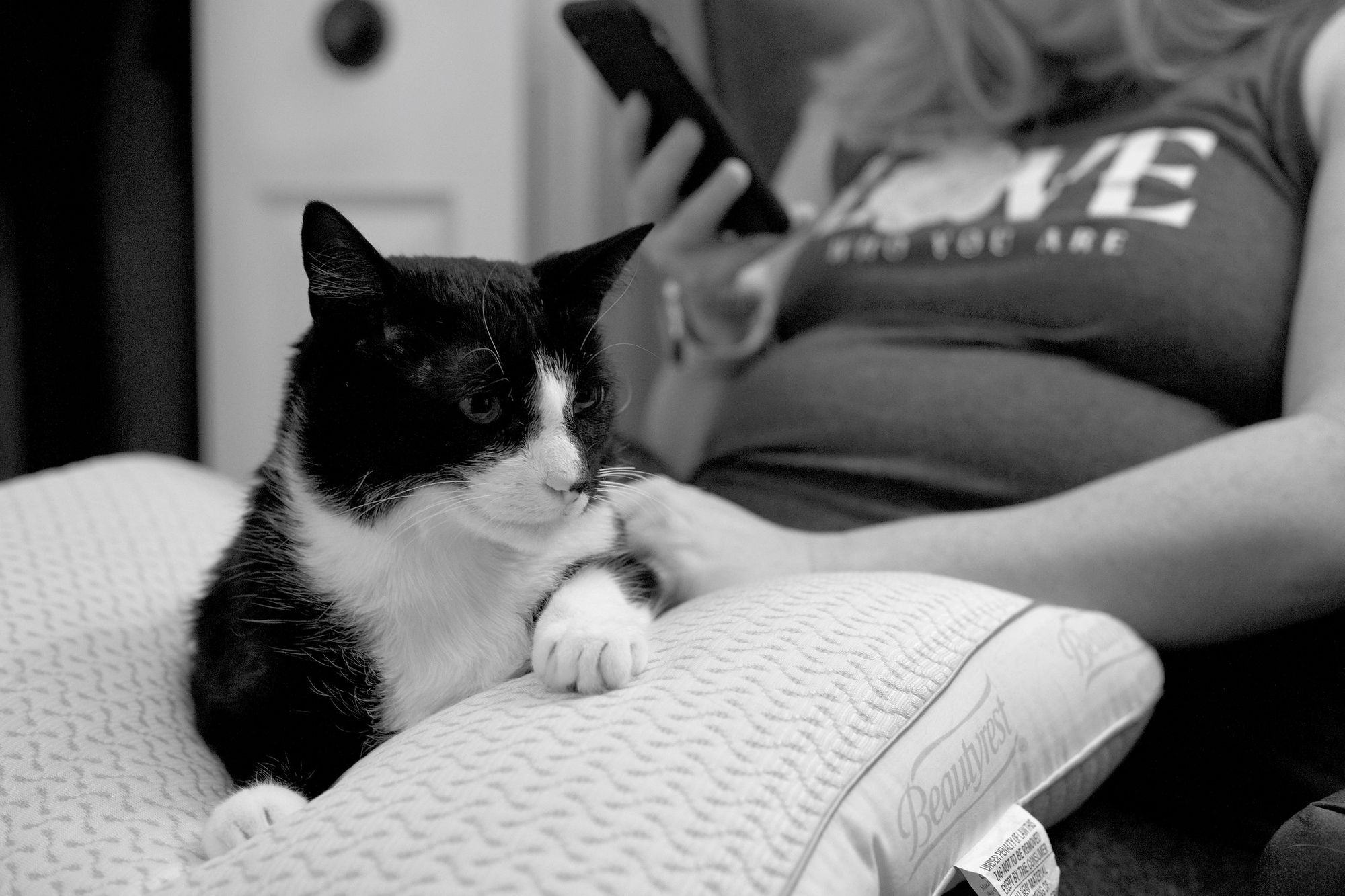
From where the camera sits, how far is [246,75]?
5.61 feet

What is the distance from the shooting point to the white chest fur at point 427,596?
609 millimetres

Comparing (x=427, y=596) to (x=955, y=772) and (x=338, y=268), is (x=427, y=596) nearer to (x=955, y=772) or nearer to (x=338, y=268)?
(x=338, y=268)

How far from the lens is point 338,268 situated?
572 mm

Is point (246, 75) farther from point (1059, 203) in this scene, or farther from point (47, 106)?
point (1059, 203)

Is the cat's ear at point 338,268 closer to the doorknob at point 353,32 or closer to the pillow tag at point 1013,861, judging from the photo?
the pillow tag at point 1013,861

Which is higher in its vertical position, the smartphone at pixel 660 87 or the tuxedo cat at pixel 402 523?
the smartphone at pixel 660 87

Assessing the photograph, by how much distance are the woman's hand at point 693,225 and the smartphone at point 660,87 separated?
1 cm

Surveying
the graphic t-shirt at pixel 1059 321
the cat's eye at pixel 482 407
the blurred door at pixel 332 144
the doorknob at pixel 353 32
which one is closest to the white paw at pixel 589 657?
Answer: the cat's eye at pixel 482 407

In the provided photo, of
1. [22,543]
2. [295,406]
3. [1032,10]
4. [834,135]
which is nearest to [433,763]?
[295,406]

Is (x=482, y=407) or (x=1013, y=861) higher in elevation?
(x=482, y=407)

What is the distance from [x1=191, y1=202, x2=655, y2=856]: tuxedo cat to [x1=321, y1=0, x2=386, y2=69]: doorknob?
3.97ft

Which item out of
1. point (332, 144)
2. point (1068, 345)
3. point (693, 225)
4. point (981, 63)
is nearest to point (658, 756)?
point (1068, 345)

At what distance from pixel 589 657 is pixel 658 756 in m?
0.09

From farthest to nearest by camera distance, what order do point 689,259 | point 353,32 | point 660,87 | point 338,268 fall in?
point 353,32 → point 689,259 → point 660,87 → point 338,268
